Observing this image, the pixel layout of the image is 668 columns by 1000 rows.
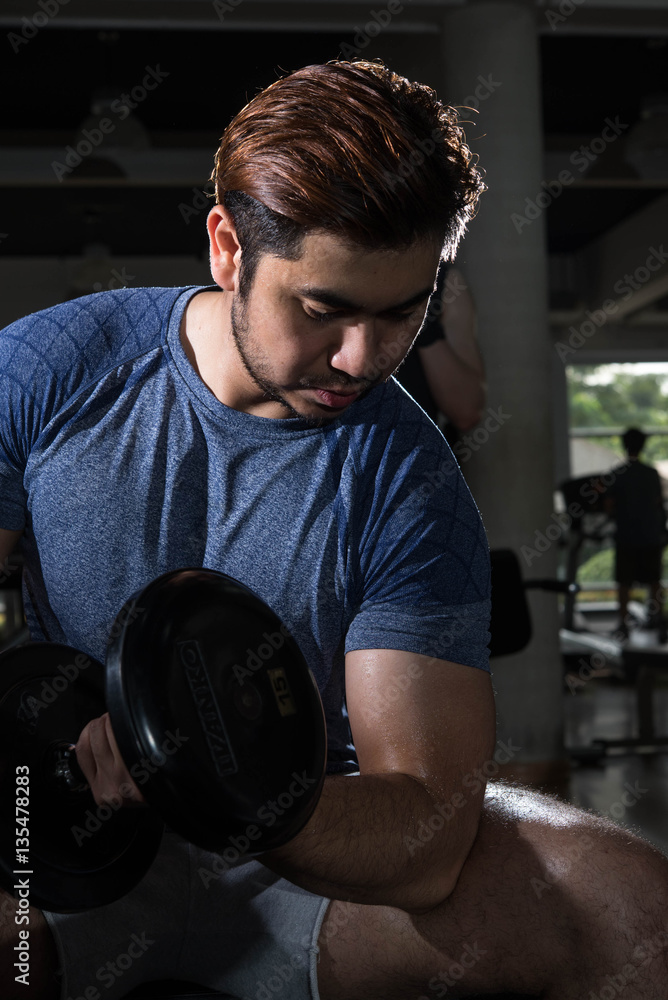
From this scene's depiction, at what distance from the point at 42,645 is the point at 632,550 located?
4.71 m

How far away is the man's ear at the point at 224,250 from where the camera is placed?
1.06 metres

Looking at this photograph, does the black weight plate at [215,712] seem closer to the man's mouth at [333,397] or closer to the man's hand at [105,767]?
the man's hand at [105,767]

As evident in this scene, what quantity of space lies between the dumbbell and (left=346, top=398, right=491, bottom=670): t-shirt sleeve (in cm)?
19

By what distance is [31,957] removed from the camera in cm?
103

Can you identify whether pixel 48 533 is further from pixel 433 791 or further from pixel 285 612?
pixel 433 791

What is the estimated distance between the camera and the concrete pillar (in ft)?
10.6

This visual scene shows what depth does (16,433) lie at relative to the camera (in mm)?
1082

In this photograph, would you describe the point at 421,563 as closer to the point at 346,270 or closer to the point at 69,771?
the point at 346,270

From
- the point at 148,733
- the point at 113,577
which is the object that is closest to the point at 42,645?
the point at 113,577

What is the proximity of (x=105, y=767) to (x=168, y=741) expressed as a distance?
0.13 meters

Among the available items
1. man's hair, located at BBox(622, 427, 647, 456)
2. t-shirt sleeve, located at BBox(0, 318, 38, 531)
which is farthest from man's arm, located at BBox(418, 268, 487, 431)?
man's hair, located at BBox(622, 427, 647, 456)

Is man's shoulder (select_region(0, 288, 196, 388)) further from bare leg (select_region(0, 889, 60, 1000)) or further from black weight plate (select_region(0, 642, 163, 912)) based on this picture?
bare leg (select_region(0, 889, 60, 1000))

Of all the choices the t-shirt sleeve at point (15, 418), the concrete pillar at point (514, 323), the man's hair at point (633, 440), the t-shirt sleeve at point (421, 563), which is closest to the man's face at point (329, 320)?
the t-shirt sleeve at point (421, 563)

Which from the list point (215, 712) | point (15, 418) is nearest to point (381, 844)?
point (215, 712)
